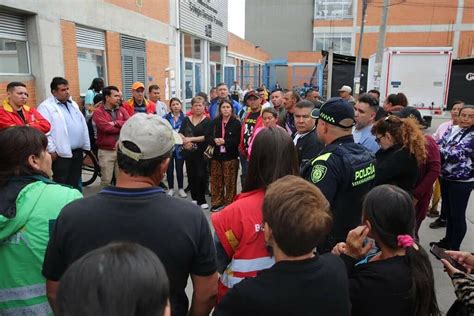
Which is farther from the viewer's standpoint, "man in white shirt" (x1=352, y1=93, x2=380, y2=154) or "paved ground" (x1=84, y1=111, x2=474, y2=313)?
"man in white shirt" (x1=352, y1=93, x2=380, y2=154)

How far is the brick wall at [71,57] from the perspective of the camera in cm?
836

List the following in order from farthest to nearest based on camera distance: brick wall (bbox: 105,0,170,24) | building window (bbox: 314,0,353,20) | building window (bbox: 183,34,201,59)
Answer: building window (bbox: 314,0,353,20), building window (bbox: 183,34,201,59), brick wall (bbox: 105,0,170,24)

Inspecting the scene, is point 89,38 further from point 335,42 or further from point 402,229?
point 335,42

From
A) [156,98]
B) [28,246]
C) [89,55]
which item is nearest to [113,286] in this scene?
[28,246]

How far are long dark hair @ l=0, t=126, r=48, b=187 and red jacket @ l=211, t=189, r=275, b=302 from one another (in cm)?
105

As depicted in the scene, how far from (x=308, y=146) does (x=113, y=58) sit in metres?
8.19

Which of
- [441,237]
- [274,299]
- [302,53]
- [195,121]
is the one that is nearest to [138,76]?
[195,121]

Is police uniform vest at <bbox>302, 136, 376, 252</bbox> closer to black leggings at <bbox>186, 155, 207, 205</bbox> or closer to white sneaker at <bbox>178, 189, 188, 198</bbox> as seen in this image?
black leggings at <bbox>186, 155, 207, 205</bbox>

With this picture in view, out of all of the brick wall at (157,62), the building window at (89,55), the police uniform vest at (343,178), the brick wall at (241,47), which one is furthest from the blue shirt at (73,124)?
the brick wall at (241,47)

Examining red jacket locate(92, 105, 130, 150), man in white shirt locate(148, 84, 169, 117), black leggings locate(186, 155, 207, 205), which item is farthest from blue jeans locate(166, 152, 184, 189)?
man in white shirt locate(148, 84, 169, 117)

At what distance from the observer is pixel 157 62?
13492 mm

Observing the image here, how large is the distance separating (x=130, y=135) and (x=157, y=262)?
0.74m

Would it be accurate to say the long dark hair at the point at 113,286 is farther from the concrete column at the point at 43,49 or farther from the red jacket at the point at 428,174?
the concrete column at the point at 43,49

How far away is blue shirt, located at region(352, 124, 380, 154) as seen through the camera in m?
4.16
